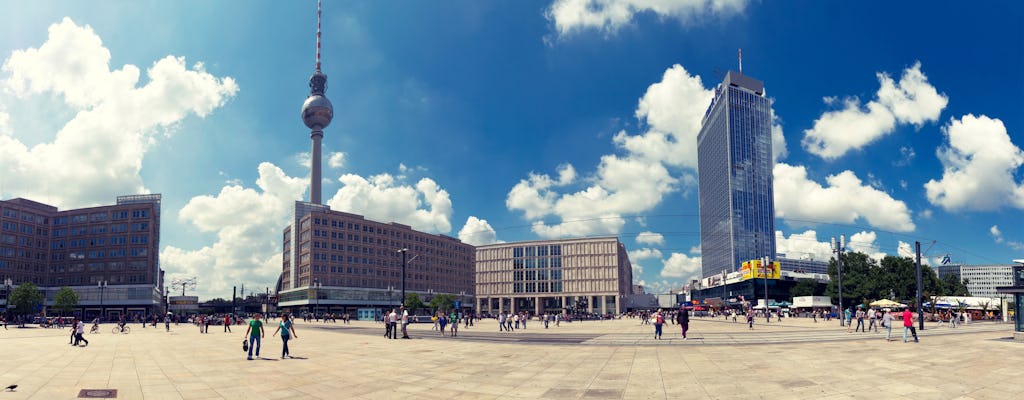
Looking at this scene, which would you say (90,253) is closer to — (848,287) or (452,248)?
(452,248)

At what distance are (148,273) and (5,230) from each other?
28.6 metres

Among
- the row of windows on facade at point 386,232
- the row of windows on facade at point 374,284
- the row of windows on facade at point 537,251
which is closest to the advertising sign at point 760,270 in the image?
the row of windows on facade at point 537,251

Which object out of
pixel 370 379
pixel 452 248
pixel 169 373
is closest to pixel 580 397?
pixel 370 379

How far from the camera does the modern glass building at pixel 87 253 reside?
124 meters

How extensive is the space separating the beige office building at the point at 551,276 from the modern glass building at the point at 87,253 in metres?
90.2

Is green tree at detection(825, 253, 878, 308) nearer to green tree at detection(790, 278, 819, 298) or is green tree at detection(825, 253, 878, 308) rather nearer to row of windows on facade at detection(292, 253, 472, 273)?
green tree at detection(790, 278, 819, 298)

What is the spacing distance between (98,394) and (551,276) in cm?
16879

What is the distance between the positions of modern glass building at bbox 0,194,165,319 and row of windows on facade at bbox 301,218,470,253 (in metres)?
33.8

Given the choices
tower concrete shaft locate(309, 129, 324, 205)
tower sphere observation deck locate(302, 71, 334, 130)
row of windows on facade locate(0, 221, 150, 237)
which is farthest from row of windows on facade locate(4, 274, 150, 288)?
tower sphere observation deck locate(302, 71, 334, 130)

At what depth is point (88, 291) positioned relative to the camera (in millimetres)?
125625

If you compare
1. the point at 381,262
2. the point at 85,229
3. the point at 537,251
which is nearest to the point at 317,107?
the point at 381,262

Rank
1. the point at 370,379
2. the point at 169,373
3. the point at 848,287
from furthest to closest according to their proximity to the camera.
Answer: the point at 848,287
the point at 169,373
the point at 370,379

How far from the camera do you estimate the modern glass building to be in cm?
12369

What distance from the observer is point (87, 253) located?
5049 inches
